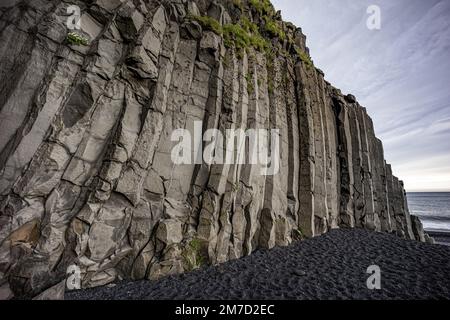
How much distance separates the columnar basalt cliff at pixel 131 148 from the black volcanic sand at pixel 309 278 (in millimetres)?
832

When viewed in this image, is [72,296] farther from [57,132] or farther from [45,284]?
[57,132]

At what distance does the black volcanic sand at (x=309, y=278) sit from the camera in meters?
7.11

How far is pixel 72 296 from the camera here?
702cm

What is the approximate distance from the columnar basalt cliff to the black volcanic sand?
0.83 metres

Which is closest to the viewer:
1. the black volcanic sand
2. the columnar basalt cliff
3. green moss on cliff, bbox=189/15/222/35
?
the black volcanic sand

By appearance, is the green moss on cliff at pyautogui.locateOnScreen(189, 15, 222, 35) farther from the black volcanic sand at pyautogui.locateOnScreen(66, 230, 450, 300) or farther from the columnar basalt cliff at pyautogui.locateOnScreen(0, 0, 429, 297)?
A: the black volcanic sand at pyautogui.locateOnScreen(66, 230, 450, 300)

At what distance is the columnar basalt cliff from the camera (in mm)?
7289

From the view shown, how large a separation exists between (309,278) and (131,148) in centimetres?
962

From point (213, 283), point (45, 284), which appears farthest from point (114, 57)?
point (213, 283)

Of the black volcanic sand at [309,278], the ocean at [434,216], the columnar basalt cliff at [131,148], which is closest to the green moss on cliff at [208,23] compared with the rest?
the columnar basalt cliff at [131,148]

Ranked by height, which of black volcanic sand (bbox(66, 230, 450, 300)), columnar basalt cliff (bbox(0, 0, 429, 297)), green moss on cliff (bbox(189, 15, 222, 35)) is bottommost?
black volcanic sand (bbox(66, 230, 450, 300))

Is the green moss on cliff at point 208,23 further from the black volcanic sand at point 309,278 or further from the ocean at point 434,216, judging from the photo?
the ocean at point 434,216

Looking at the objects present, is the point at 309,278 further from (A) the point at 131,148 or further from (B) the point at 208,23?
(B) the point at 208,23

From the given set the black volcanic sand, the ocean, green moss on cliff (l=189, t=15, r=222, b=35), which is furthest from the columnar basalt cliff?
the ocean
